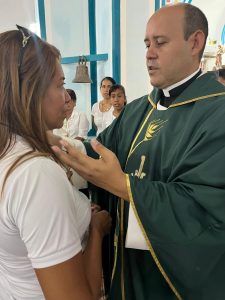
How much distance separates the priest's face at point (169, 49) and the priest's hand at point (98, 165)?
1.99ft

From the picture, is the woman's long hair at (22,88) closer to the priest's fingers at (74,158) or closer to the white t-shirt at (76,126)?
the priest's fingers at (74,158)

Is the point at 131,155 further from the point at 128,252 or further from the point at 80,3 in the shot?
the point at 80,3

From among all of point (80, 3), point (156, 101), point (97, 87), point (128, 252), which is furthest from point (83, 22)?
point (128, 252)

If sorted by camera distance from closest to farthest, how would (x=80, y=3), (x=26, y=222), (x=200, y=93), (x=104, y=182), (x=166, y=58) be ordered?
(x=26, y=222)
(x=104, y=182)
(x=200, y=93)
(x=166, y=58)
(x=80, y=3)

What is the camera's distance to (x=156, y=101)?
1.58m

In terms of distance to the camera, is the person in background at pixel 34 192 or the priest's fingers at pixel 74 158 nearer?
the person in background at pixel 34 192

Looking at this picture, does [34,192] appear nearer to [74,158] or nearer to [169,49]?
[74,158]

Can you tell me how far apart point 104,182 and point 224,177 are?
407 mm

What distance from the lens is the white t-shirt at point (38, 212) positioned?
0.81m

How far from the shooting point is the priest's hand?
1.04 metres

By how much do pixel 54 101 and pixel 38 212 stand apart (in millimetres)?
365

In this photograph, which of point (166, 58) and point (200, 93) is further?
point (166, 58)

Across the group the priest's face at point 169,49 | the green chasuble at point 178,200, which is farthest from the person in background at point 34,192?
the priest's face at point 169,49

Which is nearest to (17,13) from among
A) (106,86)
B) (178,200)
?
(106,86)
